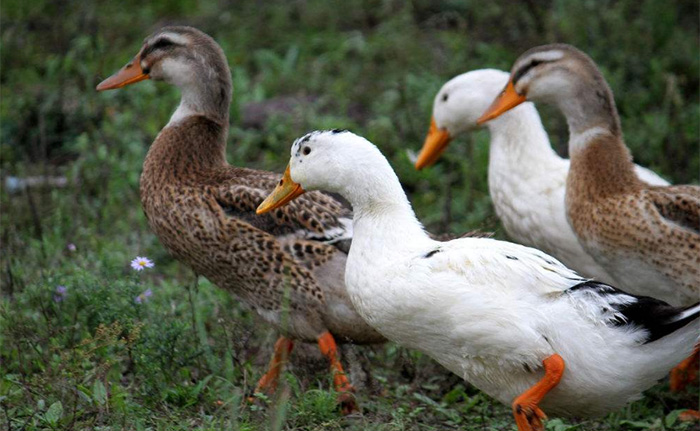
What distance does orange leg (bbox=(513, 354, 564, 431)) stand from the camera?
435 centimetres

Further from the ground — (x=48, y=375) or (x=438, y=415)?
(x=48, y=375)

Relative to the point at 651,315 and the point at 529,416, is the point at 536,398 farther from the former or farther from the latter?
the point at 651,315

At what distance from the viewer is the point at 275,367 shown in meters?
5.51

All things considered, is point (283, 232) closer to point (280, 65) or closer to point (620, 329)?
point (620, 329)

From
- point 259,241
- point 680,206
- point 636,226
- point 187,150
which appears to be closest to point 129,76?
point 187,150

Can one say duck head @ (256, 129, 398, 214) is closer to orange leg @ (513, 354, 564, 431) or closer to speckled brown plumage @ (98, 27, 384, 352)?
speckled brown plumage @ (98, 27, 384, 352)

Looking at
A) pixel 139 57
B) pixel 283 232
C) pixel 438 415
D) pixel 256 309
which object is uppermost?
pixel 139 57

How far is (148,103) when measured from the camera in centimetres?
865

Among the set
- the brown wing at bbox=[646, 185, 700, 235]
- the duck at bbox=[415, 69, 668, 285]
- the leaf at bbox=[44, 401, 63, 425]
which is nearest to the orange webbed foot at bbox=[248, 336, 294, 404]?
the leaf at bbox=[44, 401, 63, 425]

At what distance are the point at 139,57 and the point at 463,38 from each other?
12.8ft

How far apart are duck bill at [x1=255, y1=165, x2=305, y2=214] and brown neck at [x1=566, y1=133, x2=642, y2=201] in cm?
159

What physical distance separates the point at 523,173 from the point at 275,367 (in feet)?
6.27

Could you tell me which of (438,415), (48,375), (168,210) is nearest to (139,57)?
(168,210)

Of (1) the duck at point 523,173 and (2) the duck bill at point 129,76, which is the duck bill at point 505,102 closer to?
(1) the duck at point 523,173
